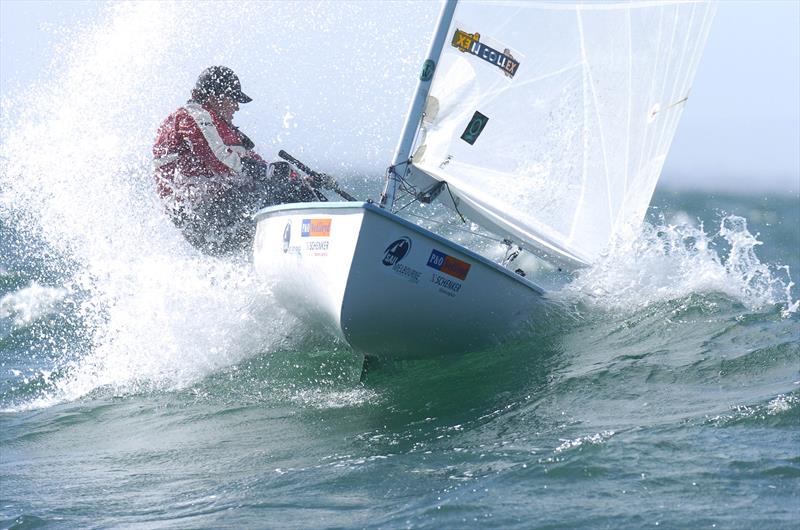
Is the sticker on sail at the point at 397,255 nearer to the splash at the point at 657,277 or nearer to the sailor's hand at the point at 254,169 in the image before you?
the sailor's hand at the point at 254,169

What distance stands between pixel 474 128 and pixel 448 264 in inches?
48.3

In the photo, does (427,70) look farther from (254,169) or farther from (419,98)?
(254,169)

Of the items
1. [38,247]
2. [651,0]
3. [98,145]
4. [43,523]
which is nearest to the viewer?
[43,523]

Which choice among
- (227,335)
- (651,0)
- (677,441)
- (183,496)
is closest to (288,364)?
(227,335)

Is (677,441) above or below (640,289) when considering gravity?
below

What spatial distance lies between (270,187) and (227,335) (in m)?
0.99

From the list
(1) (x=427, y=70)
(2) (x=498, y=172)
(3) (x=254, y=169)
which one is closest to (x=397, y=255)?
(1) (x=427, y=70)

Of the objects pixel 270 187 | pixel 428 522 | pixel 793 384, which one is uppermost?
pixel 270 187

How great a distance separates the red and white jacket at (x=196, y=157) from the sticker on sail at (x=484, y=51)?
1.56 m

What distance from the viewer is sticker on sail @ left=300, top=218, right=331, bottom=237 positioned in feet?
16.5

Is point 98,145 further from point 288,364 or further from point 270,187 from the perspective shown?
point 288,364

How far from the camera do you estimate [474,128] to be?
5.89 metres

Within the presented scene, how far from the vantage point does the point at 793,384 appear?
14.3 feet

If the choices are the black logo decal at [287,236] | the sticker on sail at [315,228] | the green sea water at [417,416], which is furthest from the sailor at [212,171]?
the sticker on sail at [315,228]
